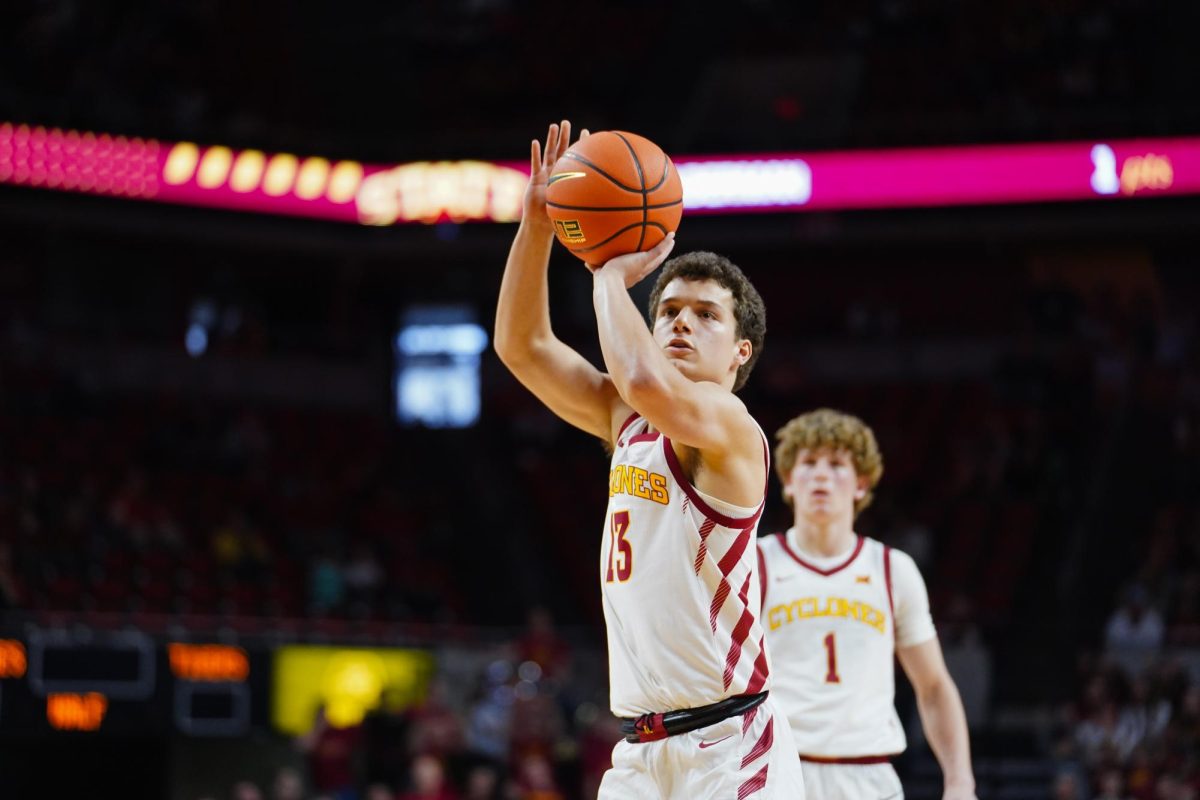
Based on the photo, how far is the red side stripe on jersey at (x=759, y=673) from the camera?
173 inches

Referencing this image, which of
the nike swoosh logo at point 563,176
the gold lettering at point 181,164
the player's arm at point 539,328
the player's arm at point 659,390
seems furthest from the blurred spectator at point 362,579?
the player's arm at point 659,390

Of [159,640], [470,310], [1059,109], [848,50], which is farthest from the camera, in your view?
[470,310]

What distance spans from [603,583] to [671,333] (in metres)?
0.68

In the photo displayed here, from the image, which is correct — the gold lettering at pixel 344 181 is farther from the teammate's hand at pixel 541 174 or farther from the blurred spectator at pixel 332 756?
the teammate's hand at pixel 541 174

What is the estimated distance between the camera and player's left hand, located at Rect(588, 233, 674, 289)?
436cm

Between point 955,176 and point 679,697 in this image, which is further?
point 955,176

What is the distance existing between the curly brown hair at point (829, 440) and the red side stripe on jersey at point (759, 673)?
6.87 feet

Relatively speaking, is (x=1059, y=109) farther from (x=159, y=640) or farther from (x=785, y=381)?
(x=159, y=640)

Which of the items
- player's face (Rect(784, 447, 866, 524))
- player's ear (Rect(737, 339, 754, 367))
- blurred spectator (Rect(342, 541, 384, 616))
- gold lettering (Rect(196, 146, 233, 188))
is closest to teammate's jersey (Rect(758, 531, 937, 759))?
player's face (Rect(784, 447, 866, 524))

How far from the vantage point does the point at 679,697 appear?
14.1 feet

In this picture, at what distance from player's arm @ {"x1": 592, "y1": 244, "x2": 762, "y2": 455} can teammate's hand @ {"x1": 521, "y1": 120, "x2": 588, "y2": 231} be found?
0.45 metres

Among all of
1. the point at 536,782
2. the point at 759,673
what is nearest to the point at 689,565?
the point at 759,673

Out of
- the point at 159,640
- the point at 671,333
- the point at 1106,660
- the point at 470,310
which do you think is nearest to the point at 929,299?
the point at 470,310

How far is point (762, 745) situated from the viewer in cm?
436
